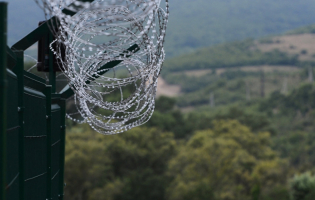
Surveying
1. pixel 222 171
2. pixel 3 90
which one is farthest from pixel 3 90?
pixel 222 171

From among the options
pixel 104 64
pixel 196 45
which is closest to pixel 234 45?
pixel 196 45

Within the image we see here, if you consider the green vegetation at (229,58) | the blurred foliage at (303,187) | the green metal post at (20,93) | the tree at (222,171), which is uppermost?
the green metal post at (20,93)

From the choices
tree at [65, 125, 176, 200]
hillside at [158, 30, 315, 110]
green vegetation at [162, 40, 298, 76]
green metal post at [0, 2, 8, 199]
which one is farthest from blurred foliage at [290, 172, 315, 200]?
green vegetation at [162, 40, 298, 76]

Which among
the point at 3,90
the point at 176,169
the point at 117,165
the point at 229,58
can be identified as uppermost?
the point at 3,90

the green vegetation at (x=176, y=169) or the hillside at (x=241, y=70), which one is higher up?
the green vegetation at (x=176, y=169)

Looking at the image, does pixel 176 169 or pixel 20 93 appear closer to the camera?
pixel 20 93

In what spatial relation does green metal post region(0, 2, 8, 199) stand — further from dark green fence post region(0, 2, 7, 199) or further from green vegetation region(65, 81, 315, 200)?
green vegetation region(65, 81, 315, 200)

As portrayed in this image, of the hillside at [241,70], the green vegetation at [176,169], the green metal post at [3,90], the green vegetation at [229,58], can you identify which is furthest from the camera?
the green vegetation at [229,58]

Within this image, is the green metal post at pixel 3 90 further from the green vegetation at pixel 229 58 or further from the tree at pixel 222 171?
the green vegetation at pixel 229 58

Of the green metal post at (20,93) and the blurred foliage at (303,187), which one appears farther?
the blurred foliage at (303,187)

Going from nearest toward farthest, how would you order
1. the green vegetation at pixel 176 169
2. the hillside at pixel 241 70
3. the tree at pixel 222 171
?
the green vegetation at pixel 176 169 → the tree at pixel 222 171 → the hillside at pixel 241 70

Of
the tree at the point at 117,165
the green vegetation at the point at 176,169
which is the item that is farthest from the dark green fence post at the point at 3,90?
the tree at the point at 117,165

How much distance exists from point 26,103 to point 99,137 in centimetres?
3594

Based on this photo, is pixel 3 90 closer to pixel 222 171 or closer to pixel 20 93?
pixel 20 93
